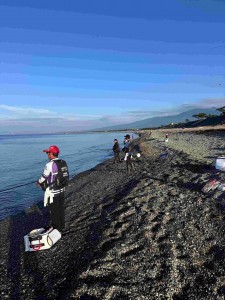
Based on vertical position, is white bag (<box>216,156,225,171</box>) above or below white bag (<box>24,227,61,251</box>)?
above

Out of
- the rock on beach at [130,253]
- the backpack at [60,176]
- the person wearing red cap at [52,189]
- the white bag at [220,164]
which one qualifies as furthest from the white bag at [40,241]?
the white bag at [220,164]

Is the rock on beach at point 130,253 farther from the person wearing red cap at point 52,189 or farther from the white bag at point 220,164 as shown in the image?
the white bag at point 220,164

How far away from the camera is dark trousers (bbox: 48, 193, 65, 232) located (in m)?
9.09

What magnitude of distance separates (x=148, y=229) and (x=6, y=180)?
22921 millimetres

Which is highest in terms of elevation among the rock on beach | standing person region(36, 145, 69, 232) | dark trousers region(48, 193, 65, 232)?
standing person region(36, 145, 69, 232)

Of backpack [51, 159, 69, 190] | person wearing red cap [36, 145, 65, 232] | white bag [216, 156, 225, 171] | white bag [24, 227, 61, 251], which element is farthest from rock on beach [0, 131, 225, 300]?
white bag [216, 156, 225, 171]

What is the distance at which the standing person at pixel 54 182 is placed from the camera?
8.64m

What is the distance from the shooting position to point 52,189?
8812 mm

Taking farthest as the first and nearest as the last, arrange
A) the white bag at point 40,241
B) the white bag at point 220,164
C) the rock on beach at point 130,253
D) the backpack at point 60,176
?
the white bag at point 220,164, the backpack at point 60,176, the white bag at point 40,241, the rock on beach at point 130,253

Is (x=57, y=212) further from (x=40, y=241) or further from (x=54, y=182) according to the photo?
(x=54, y=182)

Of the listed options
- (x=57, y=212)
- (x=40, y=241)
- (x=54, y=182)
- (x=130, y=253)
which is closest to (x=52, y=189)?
(x=54, y=182)

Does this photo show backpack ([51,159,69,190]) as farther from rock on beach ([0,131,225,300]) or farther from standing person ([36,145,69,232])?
rock on beach ([0,131,225,300])

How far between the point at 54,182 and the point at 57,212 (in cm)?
127

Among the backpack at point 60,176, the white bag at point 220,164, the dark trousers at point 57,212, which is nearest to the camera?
the backpack at point 60,176
